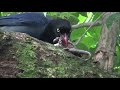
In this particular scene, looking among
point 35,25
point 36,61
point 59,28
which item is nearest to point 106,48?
point 36,61

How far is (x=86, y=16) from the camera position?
463 cm

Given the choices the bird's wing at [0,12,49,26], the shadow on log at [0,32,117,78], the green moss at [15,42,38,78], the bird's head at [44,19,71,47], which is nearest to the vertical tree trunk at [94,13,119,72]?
the shadow on log at [0,32,117,78]

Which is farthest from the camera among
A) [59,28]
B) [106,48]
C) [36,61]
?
[59,28]

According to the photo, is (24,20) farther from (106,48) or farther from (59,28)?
(106,48)

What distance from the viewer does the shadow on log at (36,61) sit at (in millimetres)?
2242

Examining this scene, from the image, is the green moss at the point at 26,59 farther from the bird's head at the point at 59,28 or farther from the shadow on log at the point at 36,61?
the bird's head at the point at 59,28

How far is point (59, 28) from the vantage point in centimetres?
456

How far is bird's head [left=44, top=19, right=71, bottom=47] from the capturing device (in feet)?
14.3

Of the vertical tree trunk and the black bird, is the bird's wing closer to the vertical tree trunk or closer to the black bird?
the black bird

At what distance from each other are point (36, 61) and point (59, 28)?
2238 mm

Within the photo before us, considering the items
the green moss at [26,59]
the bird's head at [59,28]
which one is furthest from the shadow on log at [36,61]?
the bird's head at [59,28]
